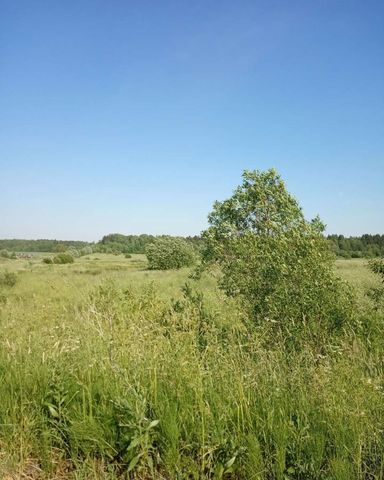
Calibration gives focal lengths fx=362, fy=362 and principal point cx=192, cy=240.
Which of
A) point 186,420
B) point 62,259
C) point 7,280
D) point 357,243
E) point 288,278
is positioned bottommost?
point 62,259

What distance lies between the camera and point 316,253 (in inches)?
338

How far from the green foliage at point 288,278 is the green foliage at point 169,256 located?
53.0 metres

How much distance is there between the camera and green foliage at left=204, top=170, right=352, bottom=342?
700cm

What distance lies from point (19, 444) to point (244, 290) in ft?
19.4

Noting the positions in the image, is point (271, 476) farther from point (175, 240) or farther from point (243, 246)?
A: point (175, 240)

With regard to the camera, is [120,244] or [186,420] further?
[120,244]

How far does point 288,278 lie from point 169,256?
2312 inches

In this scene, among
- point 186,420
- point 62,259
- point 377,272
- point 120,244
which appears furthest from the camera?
point 120,244

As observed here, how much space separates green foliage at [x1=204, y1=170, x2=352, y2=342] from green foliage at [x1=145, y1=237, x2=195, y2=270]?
53045 mm

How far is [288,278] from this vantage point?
791 cm

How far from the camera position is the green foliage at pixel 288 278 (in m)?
7.00

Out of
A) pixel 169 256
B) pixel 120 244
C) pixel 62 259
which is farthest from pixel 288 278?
pixel 120 244

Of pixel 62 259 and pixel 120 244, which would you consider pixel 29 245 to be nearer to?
pixel 120 244

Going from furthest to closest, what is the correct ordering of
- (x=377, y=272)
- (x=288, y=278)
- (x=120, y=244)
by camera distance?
(x=120, y=244)
(x=377, y=272)
(x=288, y=278)
